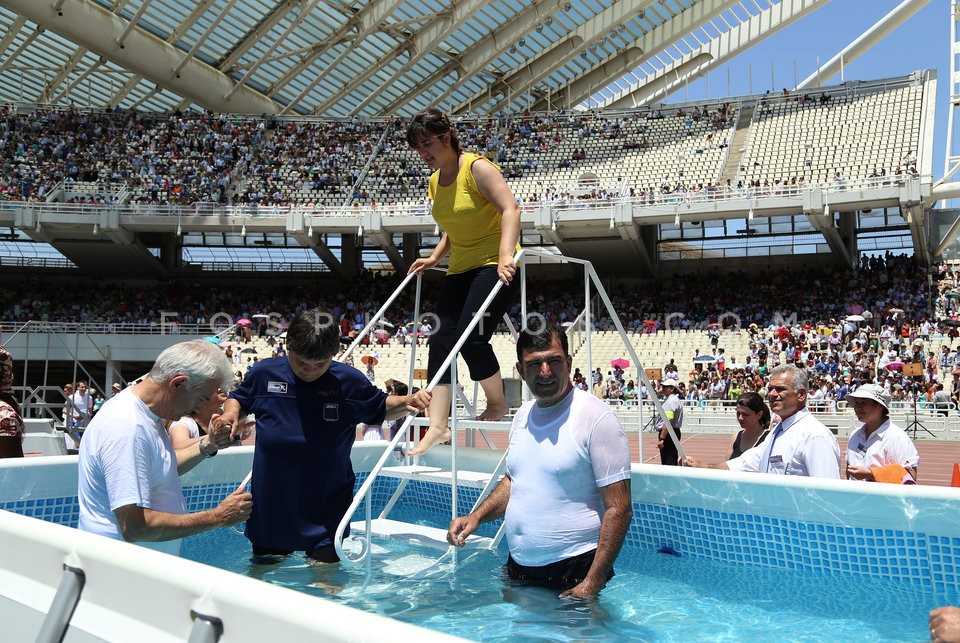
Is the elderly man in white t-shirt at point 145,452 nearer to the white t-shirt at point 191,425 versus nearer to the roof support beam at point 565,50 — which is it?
the white t-shirt at point 191,425

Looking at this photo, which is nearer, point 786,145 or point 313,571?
point 313,571

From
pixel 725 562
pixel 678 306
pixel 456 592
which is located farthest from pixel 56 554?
pixel 678 306

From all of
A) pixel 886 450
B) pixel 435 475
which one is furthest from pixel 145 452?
pixel 886 450

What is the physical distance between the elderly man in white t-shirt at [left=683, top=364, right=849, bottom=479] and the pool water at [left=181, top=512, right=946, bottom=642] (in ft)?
1.95

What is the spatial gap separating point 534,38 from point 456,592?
1280 inches

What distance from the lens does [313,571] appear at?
10.9ft

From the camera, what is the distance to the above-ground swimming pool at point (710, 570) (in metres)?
3.09

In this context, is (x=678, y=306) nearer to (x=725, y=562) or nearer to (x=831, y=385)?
(x=831, y=385)

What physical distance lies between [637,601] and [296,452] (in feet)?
5.16

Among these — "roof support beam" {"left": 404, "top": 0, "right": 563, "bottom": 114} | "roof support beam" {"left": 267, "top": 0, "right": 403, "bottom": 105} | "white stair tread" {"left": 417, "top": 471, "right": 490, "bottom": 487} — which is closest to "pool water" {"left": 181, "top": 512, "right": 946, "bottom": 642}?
"white stair tread" {"left": 417, "top": 471, "right": 490, "bottom": 487}

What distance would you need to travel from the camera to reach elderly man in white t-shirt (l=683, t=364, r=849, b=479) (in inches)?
161

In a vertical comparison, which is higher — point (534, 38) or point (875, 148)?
point (534, 38)

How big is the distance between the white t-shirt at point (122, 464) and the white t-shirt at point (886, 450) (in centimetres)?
358

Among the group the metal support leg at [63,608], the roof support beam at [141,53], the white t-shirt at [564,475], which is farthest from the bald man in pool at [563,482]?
the roof support beam at [141,53]
